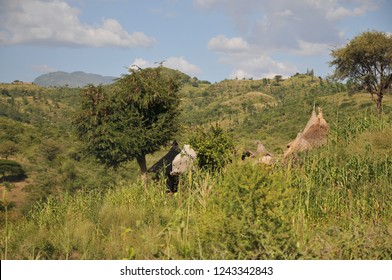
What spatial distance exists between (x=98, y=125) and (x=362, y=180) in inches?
577

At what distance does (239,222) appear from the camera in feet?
13.5

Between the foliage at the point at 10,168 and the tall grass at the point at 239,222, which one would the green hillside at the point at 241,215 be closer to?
the tall grass at the point at 239,222

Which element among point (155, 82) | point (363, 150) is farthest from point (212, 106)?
point (363, 150)

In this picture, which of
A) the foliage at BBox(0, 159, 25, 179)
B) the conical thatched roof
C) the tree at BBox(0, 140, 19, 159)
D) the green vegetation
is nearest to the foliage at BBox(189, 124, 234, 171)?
the green vegetation

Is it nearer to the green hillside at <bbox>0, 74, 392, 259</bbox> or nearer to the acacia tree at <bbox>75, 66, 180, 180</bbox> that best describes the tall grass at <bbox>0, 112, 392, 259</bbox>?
the green hillside at <bbox>0, 74, 392, 259</bbox>

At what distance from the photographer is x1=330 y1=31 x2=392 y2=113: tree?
29.2m

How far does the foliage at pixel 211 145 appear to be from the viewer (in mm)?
14547

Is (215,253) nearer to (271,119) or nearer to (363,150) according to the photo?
(363,150)

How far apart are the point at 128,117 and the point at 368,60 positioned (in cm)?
1920

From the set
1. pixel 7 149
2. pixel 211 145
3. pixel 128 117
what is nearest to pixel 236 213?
pixel 211 145

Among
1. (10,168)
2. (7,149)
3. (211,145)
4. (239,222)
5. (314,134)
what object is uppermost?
(314,134)

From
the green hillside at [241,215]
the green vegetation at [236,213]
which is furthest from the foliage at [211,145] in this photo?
the green hillside at [241,215]

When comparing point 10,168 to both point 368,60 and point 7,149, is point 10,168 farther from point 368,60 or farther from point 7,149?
point 368,60

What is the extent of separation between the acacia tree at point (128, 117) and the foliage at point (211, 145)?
5167 millimetres
